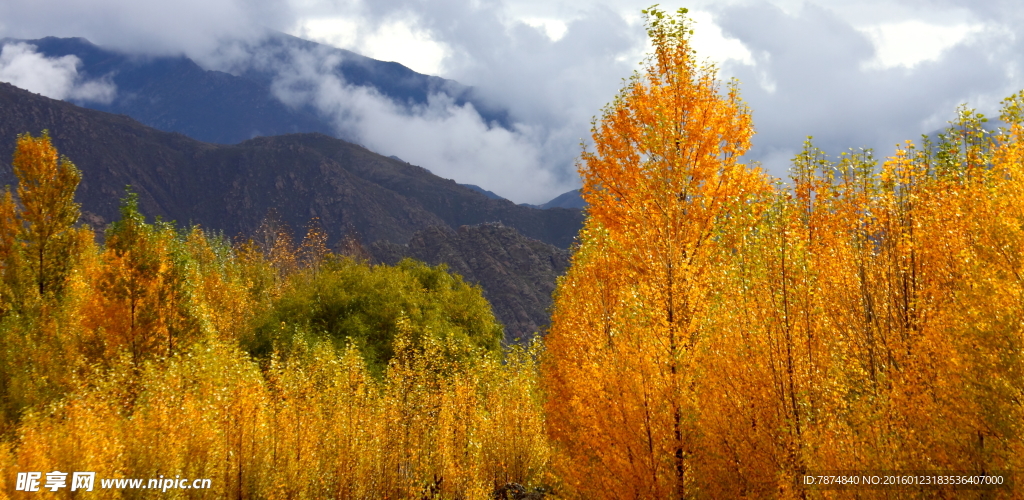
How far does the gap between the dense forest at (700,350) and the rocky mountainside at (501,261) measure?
119 meters

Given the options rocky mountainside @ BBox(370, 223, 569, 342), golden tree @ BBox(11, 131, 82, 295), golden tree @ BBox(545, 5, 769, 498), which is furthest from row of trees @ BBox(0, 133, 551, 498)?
rocky mountainside @ BBox(370, 223, 569, 342)

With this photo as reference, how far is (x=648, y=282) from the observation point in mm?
11531

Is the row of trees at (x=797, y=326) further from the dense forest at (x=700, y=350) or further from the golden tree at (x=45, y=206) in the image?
the golden tree at (x=45, y=206)

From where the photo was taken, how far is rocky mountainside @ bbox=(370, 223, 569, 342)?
5743 inches

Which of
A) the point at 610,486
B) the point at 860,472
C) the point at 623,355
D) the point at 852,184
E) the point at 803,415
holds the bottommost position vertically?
the point at 610,486

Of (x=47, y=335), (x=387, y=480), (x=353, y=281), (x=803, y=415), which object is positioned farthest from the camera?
(x=353, y=281)

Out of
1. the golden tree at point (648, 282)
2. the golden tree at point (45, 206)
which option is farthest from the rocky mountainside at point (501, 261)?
the golden tree at point (648, 282)

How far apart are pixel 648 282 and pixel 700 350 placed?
2.11 m

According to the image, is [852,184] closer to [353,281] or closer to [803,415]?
[803,415]

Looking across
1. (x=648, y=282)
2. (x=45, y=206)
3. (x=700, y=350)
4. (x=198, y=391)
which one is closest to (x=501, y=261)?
(x=45, y=206)

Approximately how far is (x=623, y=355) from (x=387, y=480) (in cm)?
1452

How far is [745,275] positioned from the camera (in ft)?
35.9

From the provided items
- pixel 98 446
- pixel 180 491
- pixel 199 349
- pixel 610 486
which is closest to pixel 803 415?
pixel 610 486

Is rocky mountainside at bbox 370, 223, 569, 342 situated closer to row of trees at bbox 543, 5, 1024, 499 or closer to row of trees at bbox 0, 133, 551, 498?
row of trees at bbox 0, 133, 551, 498
